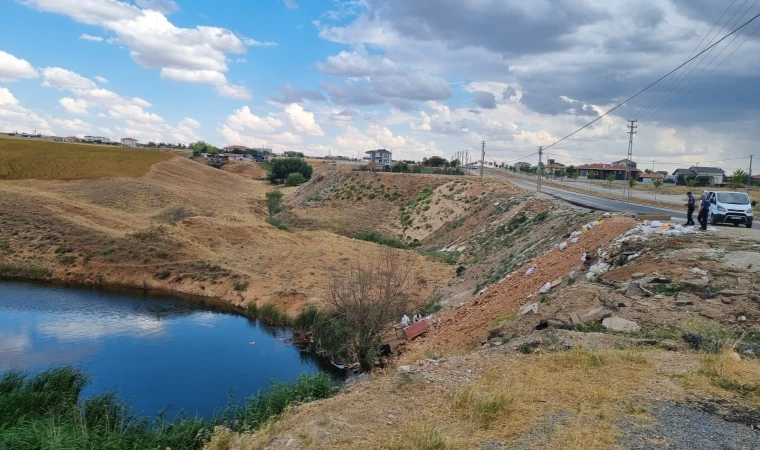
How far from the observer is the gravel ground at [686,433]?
7316 mm

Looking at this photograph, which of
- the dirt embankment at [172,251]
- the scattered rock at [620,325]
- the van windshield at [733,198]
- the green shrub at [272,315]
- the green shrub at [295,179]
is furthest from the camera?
the green shrub at [295,179]

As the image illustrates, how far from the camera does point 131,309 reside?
30.2 metres

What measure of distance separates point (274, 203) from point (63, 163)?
26.5 m

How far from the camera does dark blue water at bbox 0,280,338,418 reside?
19.3m

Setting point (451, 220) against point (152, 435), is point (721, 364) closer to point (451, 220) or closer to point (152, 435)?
point (152, 435)

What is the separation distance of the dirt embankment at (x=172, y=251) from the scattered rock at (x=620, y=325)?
56.8 ft

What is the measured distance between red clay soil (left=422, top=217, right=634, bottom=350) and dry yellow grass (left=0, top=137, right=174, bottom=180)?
55791mm

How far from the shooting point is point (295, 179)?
340 feet

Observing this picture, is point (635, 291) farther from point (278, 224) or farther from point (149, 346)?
point (278, 224)

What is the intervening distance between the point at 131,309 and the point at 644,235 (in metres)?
25.8

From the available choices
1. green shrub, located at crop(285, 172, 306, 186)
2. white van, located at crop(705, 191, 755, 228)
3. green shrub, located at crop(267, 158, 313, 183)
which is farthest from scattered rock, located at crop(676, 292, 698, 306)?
green shrub, located at crop(267, 158, 313, 183)

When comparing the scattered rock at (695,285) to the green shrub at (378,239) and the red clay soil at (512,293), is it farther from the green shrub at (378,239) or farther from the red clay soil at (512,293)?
the green shrub at (378,239)

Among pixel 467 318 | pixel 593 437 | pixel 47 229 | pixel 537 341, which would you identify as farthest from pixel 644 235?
pixel 47 229

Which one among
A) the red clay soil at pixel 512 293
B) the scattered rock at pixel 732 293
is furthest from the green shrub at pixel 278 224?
the scattered rock at pixel 732 293
